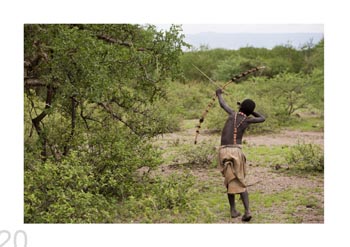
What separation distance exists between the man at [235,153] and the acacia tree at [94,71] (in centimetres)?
149

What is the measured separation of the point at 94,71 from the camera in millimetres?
6184

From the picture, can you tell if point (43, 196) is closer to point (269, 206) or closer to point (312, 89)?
point (269, 206)

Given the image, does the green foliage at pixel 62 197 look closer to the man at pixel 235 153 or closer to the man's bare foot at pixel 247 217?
the man at pixel 235 153

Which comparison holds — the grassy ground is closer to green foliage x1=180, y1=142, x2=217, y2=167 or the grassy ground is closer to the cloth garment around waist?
green foliage x1=180, y1=142, x2=217, y2=167

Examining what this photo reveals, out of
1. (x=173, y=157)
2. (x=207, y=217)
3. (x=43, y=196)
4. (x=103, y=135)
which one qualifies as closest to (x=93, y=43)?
(x=103, y=135)

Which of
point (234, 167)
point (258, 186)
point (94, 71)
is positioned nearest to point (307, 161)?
point (258, 186)

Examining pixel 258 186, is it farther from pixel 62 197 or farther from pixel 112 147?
pixel 62 197

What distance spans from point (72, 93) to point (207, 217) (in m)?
2.04

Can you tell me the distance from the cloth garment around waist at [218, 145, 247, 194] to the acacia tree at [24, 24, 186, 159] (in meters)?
1.57

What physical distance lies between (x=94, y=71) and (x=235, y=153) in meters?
1.82

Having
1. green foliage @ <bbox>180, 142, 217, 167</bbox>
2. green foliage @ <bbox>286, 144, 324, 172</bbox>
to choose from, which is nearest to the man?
green foliage @ <bbox>286, 144, 324, 172</bbox>

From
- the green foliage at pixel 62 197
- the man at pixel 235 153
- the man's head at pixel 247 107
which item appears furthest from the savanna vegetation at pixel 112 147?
the man's head at pixel 247 107

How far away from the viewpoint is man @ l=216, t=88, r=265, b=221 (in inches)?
218

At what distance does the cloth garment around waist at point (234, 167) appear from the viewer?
5535 mm
